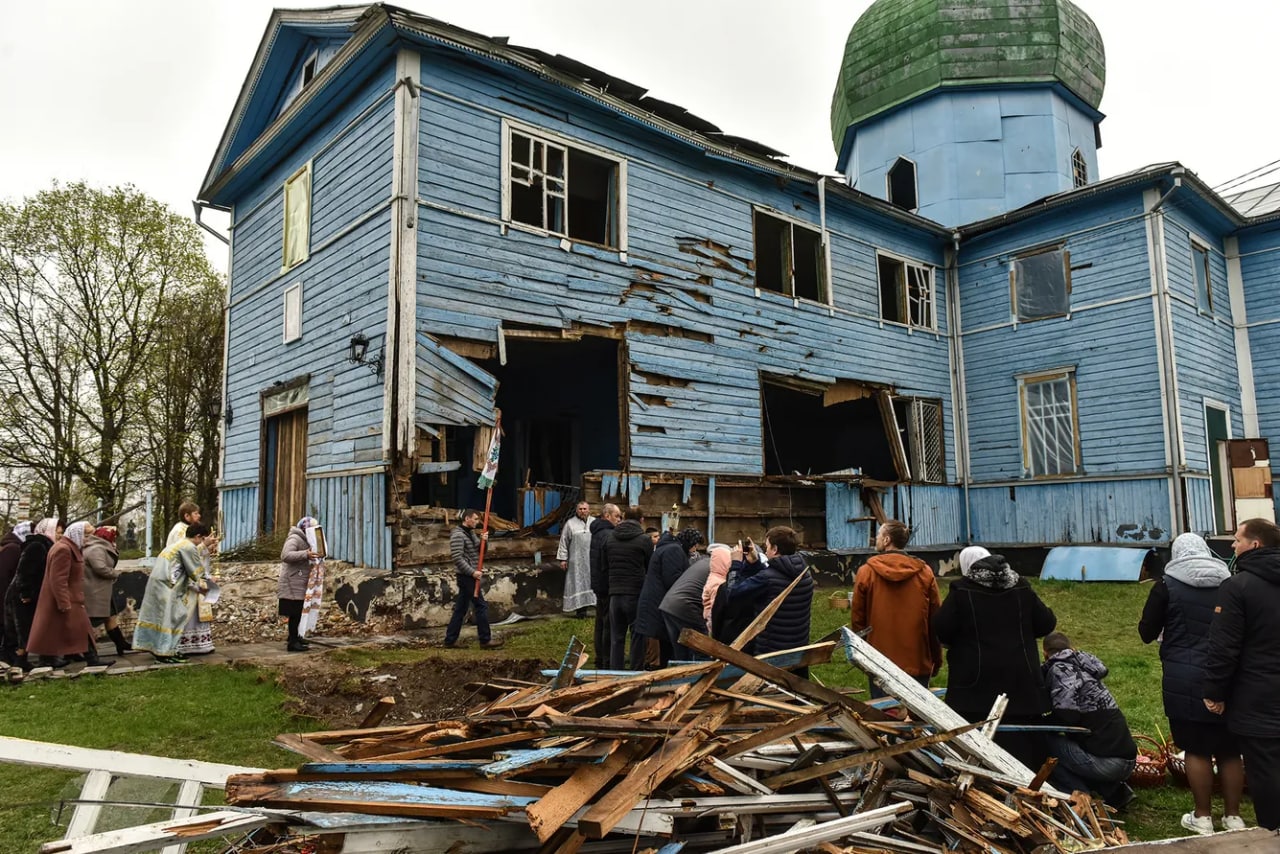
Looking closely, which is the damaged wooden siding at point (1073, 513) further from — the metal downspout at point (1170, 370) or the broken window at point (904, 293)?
the broken window at point (904, 293)

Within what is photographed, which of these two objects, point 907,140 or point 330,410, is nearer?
point 330,410

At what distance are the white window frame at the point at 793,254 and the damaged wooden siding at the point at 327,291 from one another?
672 cm

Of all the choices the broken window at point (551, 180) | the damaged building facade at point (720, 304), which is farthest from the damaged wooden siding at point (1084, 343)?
the broken window at point (551, 180)

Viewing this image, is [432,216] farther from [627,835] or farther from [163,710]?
[627,835]

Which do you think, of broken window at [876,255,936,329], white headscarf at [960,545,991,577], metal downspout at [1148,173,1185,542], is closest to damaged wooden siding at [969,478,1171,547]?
metal downspout at [1148,173,1185,542]

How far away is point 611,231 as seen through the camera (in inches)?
511

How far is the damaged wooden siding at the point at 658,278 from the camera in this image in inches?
435

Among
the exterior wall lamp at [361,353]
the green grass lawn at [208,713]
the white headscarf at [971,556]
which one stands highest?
the exterior wall lamp at [361,353]

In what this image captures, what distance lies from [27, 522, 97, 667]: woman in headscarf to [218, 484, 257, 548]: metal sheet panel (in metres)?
5.74

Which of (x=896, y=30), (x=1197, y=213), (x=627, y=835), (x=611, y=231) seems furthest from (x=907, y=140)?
(x=627, y=835)

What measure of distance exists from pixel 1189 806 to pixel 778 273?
41.8ft

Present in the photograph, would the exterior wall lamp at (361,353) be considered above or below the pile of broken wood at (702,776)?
above

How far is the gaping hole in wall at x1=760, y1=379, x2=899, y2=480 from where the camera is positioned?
19469 millimetres

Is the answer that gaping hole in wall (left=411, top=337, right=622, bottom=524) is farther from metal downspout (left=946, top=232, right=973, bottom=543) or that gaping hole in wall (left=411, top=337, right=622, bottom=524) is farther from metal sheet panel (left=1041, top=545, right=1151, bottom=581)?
metal sheet panel (left=1041, top=545, right=1151, bottom=581)
